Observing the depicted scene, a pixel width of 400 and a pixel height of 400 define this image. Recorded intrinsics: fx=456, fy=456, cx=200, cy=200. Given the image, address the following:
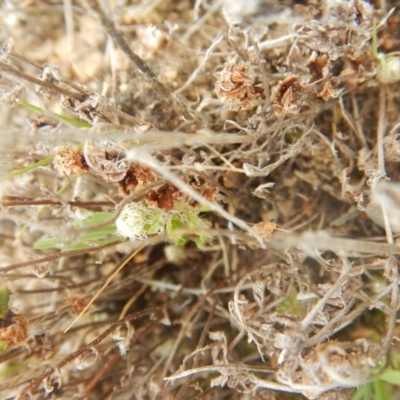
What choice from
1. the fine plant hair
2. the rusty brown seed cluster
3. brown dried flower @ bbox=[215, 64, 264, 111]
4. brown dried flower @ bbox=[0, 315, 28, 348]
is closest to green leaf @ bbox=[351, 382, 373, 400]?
the fine plant hair

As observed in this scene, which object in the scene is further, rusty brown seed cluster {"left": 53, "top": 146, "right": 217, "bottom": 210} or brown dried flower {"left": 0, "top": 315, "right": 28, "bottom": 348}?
brown dried flower {"left": 0, "top": 315, "right": 28, "bottom": 348}

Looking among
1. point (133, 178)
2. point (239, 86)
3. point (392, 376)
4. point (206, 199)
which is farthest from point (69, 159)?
point (392, 376)

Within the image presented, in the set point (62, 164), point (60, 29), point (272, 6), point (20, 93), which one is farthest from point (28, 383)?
point (272, 6)

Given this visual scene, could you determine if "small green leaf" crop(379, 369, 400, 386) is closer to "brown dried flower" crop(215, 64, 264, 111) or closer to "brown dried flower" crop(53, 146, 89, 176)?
"brown dried flower" crop(215, 64, 264, 111)

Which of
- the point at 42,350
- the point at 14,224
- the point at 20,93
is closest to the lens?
the point at 20,93

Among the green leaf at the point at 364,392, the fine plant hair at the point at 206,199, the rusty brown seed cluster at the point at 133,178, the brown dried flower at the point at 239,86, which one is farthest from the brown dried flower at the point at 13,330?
the green leaf at the point at 364,392

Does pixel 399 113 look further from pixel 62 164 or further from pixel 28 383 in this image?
pixel 28 383

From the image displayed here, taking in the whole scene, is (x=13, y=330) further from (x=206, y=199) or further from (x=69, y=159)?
(x=206, y=199)

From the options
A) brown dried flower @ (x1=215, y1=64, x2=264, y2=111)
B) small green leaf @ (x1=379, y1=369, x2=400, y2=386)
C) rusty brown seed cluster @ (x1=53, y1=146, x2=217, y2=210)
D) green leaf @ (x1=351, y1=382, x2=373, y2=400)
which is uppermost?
brown dried flower @ (x1=215, y1=64, x2=264, y2=111)
